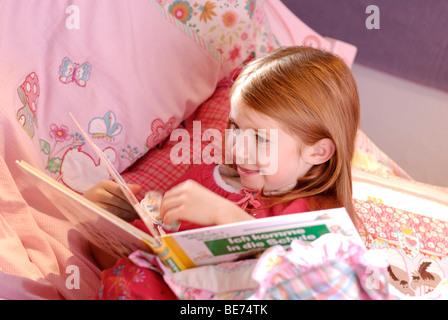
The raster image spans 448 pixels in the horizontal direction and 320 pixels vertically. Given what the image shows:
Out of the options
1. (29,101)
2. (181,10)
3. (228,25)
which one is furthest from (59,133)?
(228,25)

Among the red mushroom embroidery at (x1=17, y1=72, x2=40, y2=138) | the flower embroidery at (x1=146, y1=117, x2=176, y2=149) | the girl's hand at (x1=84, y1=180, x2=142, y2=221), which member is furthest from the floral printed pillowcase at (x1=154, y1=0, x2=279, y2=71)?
the girl's hand at (x1=84, y1=180, x2=142, y2=221)

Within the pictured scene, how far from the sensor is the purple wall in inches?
61.1

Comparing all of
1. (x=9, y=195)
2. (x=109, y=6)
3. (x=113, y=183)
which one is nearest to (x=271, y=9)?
(x=109, y=6)

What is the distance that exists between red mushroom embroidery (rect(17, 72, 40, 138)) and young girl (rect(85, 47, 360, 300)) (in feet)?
0.66

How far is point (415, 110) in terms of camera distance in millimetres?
1647

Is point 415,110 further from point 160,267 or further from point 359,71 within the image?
point 160,267

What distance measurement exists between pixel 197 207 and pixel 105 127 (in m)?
0.46

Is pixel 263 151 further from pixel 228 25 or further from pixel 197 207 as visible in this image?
pixel 228 25

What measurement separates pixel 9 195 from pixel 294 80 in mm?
556

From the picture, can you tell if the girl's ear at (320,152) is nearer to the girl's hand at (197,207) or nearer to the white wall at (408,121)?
the girl's hand at (197,207)

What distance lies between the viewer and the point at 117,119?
1.14 m

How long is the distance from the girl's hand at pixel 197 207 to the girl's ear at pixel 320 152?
207mm

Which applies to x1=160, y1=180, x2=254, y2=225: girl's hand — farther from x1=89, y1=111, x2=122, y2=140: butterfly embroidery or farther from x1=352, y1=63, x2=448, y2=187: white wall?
x1=352, y1=63, x2=448, y2=187: white wall

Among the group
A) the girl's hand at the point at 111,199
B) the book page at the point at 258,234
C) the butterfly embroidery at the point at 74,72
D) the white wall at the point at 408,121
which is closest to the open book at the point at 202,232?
the book page at the point at 258,234
